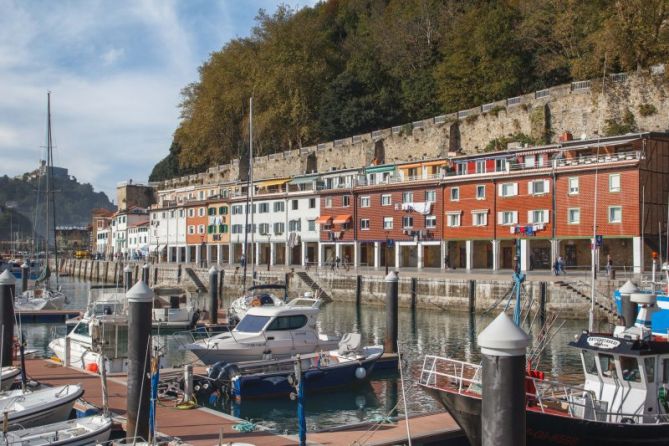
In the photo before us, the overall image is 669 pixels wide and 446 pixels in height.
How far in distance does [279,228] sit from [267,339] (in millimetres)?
50814

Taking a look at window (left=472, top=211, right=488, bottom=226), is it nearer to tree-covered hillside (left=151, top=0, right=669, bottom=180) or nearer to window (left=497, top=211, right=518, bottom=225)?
window (left=497, top=211, right=518, bottom=225)

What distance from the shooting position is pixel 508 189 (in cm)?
5606

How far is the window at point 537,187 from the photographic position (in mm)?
53875

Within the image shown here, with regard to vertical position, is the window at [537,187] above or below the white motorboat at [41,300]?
above

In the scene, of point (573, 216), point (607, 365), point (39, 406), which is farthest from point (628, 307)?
point (573, 216)

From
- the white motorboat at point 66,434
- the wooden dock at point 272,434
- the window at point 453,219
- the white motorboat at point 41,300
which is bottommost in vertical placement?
the white motorboat at point 41,300

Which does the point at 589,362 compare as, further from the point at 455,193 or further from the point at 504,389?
the point at 455,193

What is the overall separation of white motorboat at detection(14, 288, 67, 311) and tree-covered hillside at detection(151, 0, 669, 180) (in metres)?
43.9

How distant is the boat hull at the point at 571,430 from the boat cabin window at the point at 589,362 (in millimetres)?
1667

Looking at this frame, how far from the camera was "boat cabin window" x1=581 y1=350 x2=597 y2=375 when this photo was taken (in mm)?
17188

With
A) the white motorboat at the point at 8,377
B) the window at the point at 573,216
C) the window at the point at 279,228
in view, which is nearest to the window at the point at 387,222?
the window at the point at 279,228

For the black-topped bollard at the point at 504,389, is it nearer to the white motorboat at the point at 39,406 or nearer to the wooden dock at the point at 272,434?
the wooden dock at the point at 272,434

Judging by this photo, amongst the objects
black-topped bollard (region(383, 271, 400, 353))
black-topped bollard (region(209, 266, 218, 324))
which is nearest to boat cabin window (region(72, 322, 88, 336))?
black-topped bollard (region(209, 266, 218, 324))

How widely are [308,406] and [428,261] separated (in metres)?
44.9
